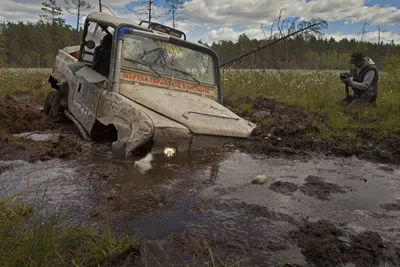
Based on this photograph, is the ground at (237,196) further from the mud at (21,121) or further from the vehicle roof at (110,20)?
the vehicle roof at (110,20)

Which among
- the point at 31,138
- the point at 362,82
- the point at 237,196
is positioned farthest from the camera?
the point at 362,82

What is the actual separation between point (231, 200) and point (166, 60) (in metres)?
2.69

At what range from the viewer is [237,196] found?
3465 mm

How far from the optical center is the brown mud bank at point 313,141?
16.7 feet

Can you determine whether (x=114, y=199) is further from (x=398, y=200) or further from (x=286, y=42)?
(x=286, y=42)

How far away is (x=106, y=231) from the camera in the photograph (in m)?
2.56

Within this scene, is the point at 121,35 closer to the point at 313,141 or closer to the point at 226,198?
the point at 226,198

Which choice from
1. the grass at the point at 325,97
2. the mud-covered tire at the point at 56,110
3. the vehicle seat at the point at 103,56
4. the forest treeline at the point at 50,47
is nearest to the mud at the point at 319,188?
the grass at the point at 325,97

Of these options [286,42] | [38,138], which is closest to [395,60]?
[286,42]

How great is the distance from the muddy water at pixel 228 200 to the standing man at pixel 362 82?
4452 millimetres

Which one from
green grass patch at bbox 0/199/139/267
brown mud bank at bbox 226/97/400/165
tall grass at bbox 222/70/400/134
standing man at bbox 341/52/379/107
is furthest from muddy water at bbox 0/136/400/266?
standing man at bbox 341/52/379/107

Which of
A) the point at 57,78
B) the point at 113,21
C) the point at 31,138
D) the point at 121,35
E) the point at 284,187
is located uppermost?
the point at 113,21

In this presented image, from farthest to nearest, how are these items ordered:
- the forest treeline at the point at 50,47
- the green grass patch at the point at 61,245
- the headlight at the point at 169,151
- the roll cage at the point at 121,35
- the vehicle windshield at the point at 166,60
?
the forest treeline at the point at 50,47, the vehicle windshield at the point at 166,60, the roll cage at the point at 121,35, the headlight at the point at 169,151, the green grass patch at the point at 61,245

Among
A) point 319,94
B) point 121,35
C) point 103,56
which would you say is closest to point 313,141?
point 121,35
